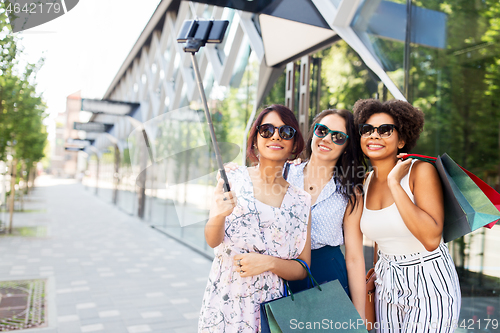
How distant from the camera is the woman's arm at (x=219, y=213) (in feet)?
5.17

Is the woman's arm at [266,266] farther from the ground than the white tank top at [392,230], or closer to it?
closer to it

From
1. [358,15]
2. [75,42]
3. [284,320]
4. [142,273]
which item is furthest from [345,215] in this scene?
[142,273]

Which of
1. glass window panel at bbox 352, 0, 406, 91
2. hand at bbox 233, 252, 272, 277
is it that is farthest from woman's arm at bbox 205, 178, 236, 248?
glass window panel at bbox 352, 0, 406, 91

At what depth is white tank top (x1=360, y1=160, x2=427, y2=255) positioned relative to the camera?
1866mm

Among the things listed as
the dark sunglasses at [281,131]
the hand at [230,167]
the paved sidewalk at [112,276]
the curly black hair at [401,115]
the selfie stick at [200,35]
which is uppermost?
the selfie stick at [200,35]

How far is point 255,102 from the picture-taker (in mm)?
6891

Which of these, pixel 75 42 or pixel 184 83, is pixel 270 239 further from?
pixel 184 83

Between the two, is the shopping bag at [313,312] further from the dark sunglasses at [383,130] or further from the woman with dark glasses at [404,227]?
the dark sunglasses at [383,130]

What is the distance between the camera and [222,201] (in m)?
1.59

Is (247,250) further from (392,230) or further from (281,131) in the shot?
(392,230)

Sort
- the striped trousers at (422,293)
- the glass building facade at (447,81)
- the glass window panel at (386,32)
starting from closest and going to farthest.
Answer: the striped trousers at (422,293) → the glass building facade at (447,81) → the glass window panel at (386,32)

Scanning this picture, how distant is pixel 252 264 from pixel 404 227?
2.46 ft

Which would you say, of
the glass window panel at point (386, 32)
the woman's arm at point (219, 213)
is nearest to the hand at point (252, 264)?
the woman's arm at point (219, 213)

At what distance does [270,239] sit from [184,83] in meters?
9.65
